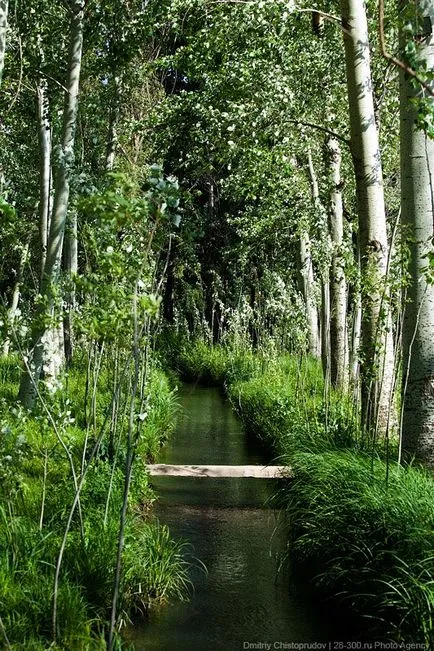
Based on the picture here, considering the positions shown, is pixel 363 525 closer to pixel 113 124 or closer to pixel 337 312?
pixel 337 312

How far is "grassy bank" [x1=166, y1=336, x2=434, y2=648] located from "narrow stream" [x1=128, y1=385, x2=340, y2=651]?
→ 288 millimetres

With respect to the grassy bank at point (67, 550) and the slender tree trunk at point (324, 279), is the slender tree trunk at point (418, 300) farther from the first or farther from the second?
the grassy bank at point (67, 550)

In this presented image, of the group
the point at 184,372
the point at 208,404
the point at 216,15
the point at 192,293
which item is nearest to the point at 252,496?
the point at 216,15

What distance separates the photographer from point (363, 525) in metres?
4.98

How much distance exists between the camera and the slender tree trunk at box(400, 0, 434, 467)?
580 cm

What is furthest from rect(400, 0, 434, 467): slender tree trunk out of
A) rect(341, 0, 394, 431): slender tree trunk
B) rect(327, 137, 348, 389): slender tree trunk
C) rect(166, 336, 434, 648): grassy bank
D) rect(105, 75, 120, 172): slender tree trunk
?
rect(105, 75, 120, 172): slender tree trunk

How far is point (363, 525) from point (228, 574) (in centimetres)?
139

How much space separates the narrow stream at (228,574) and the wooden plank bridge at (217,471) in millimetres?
152

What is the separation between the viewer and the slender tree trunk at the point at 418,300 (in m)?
5.80

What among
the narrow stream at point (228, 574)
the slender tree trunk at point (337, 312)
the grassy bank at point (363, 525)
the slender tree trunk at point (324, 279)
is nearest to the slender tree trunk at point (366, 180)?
the grassy bank at point (363, 525)

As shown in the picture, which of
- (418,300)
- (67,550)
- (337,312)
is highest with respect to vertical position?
(337,312)

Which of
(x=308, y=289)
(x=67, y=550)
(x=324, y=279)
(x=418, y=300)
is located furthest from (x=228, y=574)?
(x=308, y=289)

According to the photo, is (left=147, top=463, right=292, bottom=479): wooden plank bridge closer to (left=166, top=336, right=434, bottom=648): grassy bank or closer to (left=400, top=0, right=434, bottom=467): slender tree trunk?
(left=166, top=336, right=434, bottom=648): grassy bank

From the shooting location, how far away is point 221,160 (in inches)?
364
